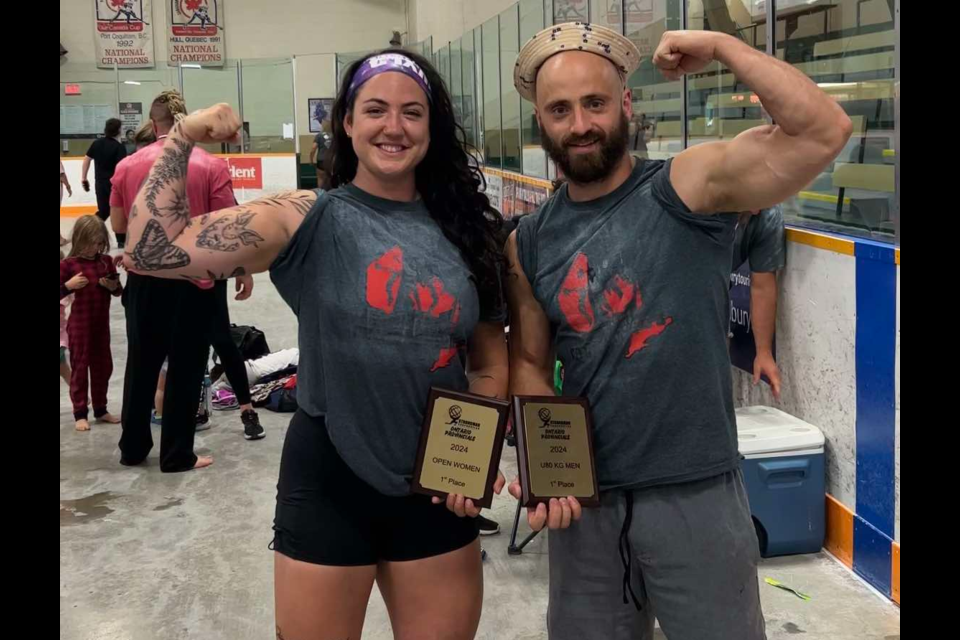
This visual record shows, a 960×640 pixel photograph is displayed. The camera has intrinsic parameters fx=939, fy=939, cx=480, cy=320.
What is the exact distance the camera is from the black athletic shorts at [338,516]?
5.53ft

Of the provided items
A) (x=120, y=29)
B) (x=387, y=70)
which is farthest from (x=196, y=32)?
(x=387, y=70)

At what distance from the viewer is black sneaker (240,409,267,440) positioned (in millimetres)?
4996

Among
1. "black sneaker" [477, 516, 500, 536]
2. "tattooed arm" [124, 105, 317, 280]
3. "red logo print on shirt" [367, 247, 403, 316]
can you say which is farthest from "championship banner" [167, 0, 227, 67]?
"red logo print on shirt" [367, 247, 403, 316]

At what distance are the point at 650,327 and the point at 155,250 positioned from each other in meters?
0.85

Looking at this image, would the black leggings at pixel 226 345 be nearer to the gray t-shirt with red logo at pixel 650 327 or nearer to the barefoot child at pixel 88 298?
the barefoot child at pixel 88 298

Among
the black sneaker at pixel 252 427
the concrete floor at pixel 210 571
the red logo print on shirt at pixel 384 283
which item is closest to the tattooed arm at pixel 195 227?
the red logo print on shirt at pixel 384 283

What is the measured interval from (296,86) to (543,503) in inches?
702

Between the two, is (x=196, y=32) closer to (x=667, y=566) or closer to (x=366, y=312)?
(x=366, y=312)

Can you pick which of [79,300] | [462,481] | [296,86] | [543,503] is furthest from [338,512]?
[296,86]

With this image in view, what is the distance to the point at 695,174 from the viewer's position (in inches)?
62.1

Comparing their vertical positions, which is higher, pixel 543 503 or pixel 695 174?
pixel 695 174

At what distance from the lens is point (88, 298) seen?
15.8 ft

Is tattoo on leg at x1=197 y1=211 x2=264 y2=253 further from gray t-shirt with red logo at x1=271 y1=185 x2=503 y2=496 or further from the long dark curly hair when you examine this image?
the long dark curly hair
